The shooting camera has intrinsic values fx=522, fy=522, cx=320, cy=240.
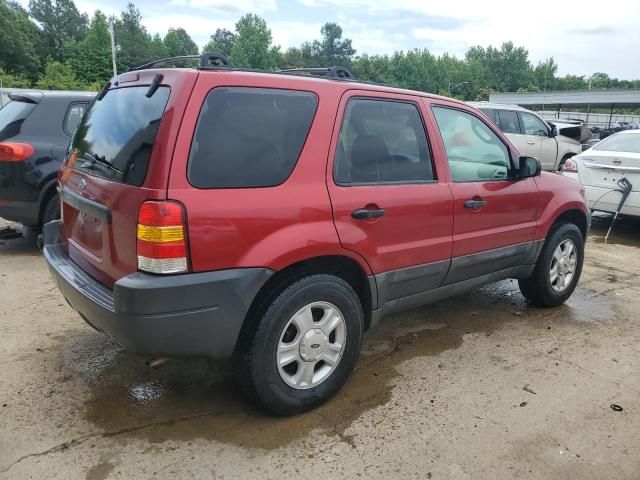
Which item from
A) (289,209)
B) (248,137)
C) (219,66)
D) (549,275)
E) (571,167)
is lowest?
(549,275)

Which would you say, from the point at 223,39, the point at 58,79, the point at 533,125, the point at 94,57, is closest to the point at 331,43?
Answer: the point at 223,39

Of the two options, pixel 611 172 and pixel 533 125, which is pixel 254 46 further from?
pixel 611 172

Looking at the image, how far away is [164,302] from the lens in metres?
2.32

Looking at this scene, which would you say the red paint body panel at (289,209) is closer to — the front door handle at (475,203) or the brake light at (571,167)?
the front door handle at (475,203)

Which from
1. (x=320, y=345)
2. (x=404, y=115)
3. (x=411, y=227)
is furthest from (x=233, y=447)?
(x=404, y=115)

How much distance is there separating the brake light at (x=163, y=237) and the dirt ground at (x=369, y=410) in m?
0.94

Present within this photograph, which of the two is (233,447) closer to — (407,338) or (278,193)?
(278,193)

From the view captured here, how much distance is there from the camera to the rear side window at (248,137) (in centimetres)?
241

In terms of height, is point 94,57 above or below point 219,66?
above

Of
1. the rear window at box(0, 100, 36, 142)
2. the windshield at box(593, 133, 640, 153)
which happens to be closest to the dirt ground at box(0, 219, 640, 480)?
the rear window at box(0, 100, 36, 142)

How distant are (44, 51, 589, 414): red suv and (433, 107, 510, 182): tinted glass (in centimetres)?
3

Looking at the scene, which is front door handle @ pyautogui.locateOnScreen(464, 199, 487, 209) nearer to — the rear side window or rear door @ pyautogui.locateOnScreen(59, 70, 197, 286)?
the rear side window

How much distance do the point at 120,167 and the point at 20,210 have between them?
3.57 metres

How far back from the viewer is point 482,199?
144 inches
